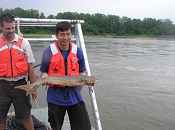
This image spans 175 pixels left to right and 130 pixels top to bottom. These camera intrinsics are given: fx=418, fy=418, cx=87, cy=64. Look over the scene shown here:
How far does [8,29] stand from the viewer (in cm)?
593

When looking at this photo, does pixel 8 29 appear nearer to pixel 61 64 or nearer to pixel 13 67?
pixel 13 67

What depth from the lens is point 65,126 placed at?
25.6 ft

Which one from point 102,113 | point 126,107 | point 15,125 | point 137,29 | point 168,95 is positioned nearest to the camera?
point 15,125

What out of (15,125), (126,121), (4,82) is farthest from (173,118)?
(4,82)

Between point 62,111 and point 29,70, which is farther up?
point 29,70

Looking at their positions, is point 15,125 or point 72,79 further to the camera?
point 15,125

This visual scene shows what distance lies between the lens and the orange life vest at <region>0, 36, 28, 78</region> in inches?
240

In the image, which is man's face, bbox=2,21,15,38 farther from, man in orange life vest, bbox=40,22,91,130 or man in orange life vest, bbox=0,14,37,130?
man in orange life vest, bbox=40,22,91,130

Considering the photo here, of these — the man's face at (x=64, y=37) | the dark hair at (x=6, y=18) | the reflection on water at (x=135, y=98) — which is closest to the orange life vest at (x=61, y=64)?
the man's face at (x=64, y=37)

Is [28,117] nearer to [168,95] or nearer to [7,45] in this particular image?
[7,45]

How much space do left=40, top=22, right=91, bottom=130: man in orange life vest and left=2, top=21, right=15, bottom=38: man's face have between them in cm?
60

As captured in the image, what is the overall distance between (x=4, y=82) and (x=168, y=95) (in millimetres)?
13364

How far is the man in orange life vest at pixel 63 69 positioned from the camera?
5.65 meters

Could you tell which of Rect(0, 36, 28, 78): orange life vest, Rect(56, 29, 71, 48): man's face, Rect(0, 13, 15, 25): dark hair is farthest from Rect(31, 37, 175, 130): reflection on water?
Rect(56, 29, 71, 48): man's face
